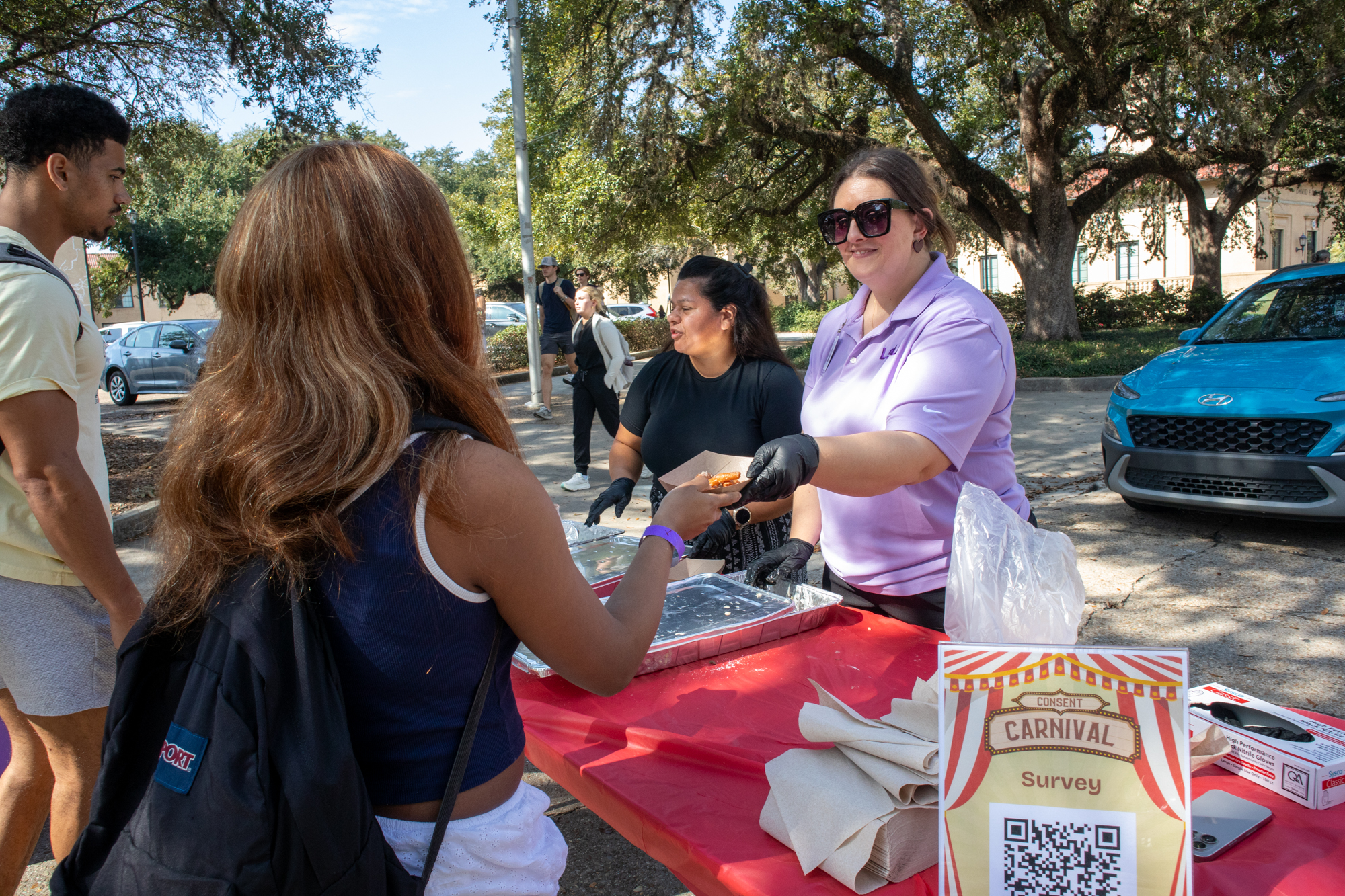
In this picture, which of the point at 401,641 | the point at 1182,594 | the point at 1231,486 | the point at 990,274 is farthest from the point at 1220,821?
the point at 990,274

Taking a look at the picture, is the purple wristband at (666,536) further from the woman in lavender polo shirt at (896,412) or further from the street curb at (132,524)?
the street curb at (132,524)

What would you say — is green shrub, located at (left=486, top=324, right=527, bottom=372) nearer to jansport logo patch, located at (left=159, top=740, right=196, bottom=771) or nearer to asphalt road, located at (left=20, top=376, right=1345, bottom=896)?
asphalt road, located at (left=20, top=376, right=1345, bottom=896)

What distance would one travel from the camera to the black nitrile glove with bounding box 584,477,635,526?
2.91m

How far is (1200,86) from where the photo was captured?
11.6 meters

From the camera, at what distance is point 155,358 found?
16.1 meters

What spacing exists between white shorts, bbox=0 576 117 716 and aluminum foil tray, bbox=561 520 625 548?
1.23m

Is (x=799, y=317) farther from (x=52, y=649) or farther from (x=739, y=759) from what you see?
(x=739, y=759)

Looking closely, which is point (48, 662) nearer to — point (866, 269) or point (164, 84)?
point (866, 269)

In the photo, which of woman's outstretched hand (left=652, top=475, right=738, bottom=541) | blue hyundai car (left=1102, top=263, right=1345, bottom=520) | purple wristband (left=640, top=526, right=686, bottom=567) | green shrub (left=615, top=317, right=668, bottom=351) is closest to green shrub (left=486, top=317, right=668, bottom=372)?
green shrub (left=615, top=317, right=668, bottom=351)

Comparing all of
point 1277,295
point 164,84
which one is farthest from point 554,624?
point 164,84

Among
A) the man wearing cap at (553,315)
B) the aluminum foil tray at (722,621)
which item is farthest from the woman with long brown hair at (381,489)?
the man wearing cap at (553,315)

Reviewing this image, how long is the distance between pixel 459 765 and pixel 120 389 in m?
18.8

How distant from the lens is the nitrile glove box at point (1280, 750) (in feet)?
4.09

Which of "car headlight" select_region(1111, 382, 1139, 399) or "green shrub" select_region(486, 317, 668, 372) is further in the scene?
"green shrub" select_region(486, 317, 668, 372)
